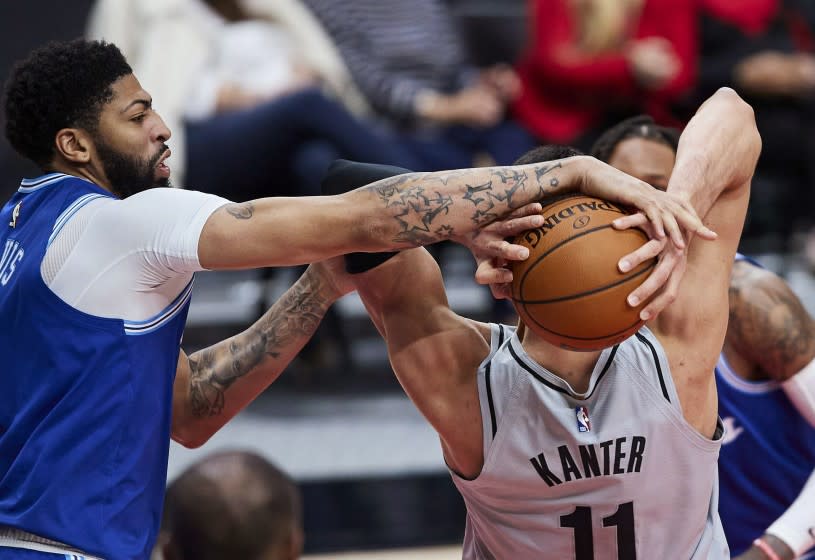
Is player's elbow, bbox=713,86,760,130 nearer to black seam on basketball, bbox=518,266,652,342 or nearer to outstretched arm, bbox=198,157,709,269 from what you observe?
outstretched arm, bbox=198,157,709,269

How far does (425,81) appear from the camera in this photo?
533 centimetres

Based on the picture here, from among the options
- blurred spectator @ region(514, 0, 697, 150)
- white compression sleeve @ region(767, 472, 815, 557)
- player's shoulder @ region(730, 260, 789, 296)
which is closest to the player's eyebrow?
player's shoulder @ region(730, 260, 789, 296)

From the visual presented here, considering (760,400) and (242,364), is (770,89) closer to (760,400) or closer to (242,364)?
(760,400)

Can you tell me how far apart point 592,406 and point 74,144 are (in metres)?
1.03

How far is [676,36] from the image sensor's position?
5.18m

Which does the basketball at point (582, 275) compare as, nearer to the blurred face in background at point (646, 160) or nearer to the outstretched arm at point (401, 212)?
the outstretched arm at point (401, 212)

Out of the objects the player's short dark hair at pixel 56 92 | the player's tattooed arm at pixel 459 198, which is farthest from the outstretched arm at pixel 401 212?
the player's short dark hair at pixel 56 92

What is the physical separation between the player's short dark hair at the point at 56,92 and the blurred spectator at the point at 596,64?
342 cm

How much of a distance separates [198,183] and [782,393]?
8.71ft

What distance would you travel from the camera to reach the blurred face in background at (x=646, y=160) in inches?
102

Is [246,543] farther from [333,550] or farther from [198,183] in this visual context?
[198,183]

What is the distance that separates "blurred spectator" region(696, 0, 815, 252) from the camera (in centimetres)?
521

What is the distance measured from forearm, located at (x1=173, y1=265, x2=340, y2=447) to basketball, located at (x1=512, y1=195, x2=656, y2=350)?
642 mm

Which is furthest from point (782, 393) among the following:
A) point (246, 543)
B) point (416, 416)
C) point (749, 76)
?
point (749, 76)
